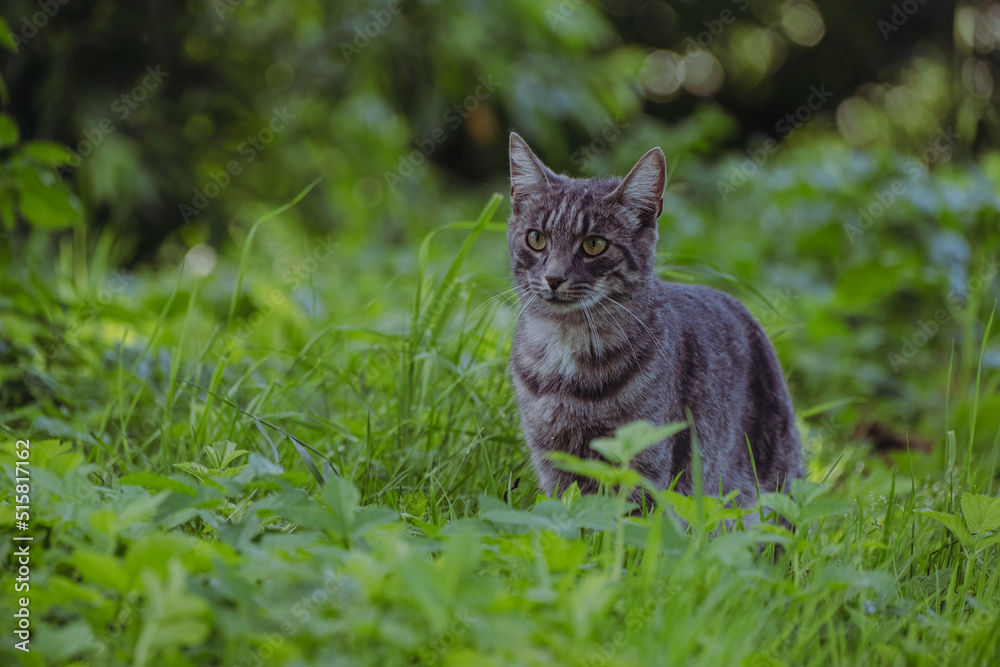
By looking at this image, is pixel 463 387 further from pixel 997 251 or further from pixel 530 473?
pixel 997 251

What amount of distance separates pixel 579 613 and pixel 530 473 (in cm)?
111

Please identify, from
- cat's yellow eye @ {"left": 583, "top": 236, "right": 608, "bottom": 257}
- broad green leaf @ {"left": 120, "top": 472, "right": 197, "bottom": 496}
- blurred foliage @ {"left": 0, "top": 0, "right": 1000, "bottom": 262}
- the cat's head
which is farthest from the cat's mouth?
blurred foliage @ {"left": 0, "top": 0, "right": 1000, "bottom": 262}

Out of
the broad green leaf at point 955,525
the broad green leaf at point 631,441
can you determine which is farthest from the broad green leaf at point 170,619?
the broad green leaf at point 955,525

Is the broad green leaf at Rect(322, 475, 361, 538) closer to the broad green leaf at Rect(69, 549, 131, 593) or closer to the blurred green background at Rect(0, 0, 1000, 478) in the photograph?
the broad green leaf at Rect(69, 549, 131, 593)

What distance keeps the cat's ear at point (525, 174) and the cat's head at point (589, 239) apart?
26 mm

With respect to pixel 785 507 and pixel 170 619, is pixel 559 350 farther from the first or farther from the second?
pixel 170 619

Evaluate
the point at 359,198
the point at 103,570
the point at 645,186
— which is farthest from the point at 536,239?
the point at 359,198

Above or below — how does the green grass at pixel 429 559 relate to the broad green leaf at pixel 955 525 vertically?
below

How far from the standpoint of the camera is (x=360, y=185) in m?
6.02

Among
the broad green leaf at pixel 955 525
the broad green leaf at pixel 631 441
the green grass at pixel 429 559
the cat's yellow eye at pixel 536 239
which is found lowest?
the green grass at pixel 429 559

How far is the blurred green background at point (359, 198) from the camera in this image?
2896mm

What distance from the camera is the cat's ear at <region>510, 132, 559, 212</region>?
2.17m

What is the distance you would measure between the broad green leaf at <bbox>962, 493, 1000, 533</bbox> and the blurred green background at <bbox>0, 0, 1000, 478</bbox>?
2.87 feet

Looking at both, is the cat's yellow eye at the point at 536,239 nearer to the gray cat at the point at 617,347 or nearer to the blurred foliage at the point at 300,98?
the gray cat at the point at 617,347
